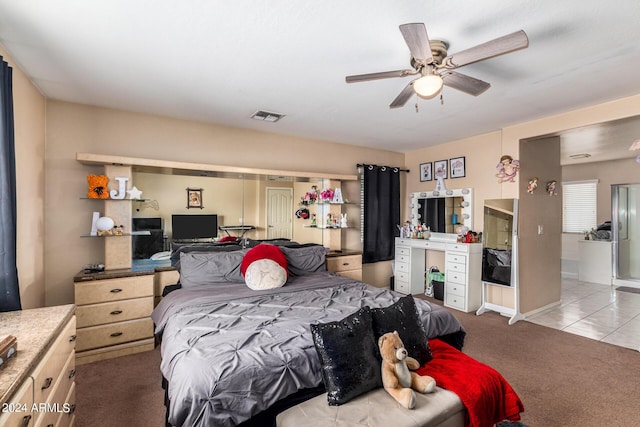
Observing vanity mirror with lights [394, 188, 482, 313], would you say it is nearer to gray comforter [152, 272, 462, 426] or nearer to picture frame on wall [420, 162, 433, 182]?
picture frame on wall [420, 162, 433, 182]

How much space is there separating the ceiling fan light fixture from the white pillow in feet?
6.68

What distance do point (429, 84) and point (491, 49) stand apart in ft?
1.17

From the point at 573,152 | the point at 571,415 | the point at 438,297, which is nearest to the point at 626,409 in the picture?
the point at 571,415

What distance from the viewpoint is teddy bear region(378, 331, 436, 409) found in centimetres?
156

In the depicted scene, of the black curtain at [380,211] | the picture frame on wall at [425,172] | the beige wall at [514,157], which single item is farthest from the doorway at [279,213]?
the beige wall at [514,157]

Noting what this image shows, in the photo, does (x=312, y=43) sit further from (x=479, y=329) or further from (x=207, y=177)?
(x=479, y=329)

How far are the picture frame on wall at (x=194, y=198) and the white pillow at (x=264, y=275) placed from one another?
120 cm

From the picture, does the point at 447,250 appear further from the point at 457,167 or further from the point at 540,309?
the point at 540,309

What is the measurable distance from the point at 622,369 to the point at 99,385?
4.37 m

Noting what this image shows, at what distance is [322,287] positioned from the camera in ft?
9.86

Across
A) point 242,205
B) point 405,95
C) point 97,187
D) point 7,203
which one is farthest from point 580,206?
point 7,203

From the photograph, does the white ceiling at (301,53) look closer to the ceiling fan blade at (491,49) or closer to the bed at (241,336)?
the ceiling fan blade at (491,49)

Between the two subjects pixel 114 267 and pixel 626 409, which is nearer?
pixel 626 409

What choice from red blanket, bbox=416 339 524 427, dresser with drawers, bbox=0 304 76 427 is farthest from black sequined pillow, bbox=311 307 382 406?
dresser with drawers, bbox=0 304 76 427
